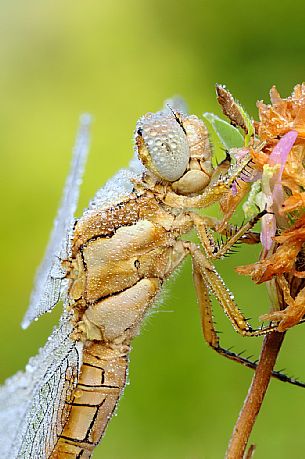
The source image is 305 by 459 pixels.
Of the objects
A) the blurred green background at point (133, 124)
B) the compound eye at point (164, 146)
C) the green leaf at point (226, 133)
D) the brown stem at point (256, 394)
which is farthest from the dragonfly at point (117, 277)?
the blurred green background at point (133, 124)

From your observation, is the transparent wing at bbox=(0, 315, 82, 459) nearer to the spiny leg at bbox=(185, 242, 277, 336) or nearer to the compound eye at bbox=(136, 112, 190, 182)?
the spiny leg at bbox=(185, 242, 277, 336)

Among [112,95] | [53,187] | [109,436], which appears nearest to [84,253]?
[109,436]

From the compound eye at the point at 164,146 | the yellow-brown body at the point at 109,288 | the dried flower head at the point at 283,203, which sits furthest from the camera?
the yellow-brown body at the point at 109,288

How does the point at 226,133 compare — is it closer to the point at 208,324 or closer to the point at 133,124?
the point at 208,324

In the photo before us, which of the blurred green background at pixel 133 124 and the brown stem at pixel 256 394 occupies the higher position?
the blurred green background at pixel 133 124

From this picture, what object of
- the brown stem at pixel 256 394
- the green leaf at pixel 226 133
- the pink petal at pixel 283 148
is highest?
the green leaf at pixel 226 133

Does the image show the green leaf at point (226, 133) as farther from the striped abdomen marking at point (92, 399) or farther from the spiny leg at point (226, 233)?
the striped abdomen marking at point (92, 399)

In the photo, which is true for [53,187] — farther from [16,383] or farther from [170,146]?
[170,146]
